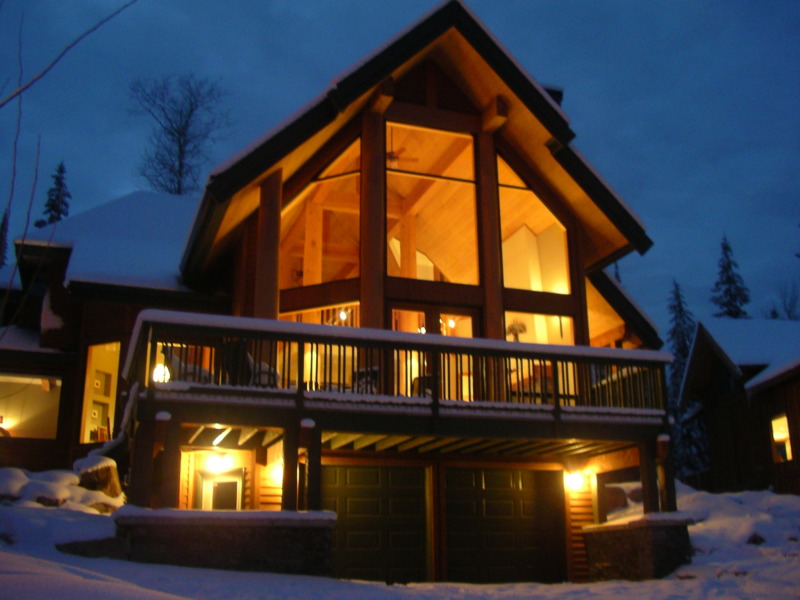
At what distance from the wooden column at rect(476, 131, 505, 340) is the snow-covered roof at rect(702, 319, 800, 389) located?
955 cm

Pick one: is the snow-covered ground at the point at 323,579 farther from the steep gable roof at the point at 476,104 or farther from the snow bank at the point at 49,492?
the steep gable roof at the point at 476,104

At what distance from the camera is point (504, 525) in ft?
48.9

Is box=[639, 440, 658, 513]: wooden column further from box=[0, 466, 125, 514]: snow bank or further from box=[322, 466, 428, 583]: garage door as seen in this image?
box=[0, 466, 125, 514]: snow bank

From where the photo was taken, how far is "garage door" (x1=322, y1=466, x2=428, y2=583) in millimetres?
13914

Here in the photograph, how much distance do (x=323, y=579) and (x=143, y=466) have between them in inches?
101

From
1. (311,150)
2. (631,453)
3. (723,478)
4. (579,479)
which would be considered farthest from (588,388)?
(723,478)

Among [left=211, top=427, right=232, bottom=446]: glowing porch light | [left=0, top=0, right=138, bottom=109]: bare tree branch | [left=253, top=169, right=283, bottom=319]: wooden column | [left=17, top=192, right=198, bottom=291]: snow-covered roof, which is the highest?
[left=17, top=192, right=198, bottom=291]: snow-covered roof

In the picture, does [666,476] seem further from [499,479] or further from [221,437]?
[221,437]

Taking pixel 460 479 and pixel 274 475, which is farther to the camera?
pixel 460 479

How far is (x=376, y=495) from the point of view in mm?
14242

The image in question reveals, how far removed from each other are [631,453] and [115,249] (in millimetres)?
11381

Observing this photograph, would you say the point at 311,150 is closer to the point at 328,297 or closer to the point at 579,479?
the point at 328,297

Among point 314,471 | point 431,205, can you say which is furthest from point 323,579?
point 431,205

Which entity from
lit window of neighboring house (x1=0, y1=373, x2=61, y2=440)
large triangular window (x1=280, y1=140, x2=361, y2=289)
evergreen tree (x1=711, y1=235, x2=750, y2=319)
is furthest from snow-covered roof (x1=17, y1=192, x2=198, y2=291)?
evergreen tree (x1=711, y1=235, x2=750, y2=319)
